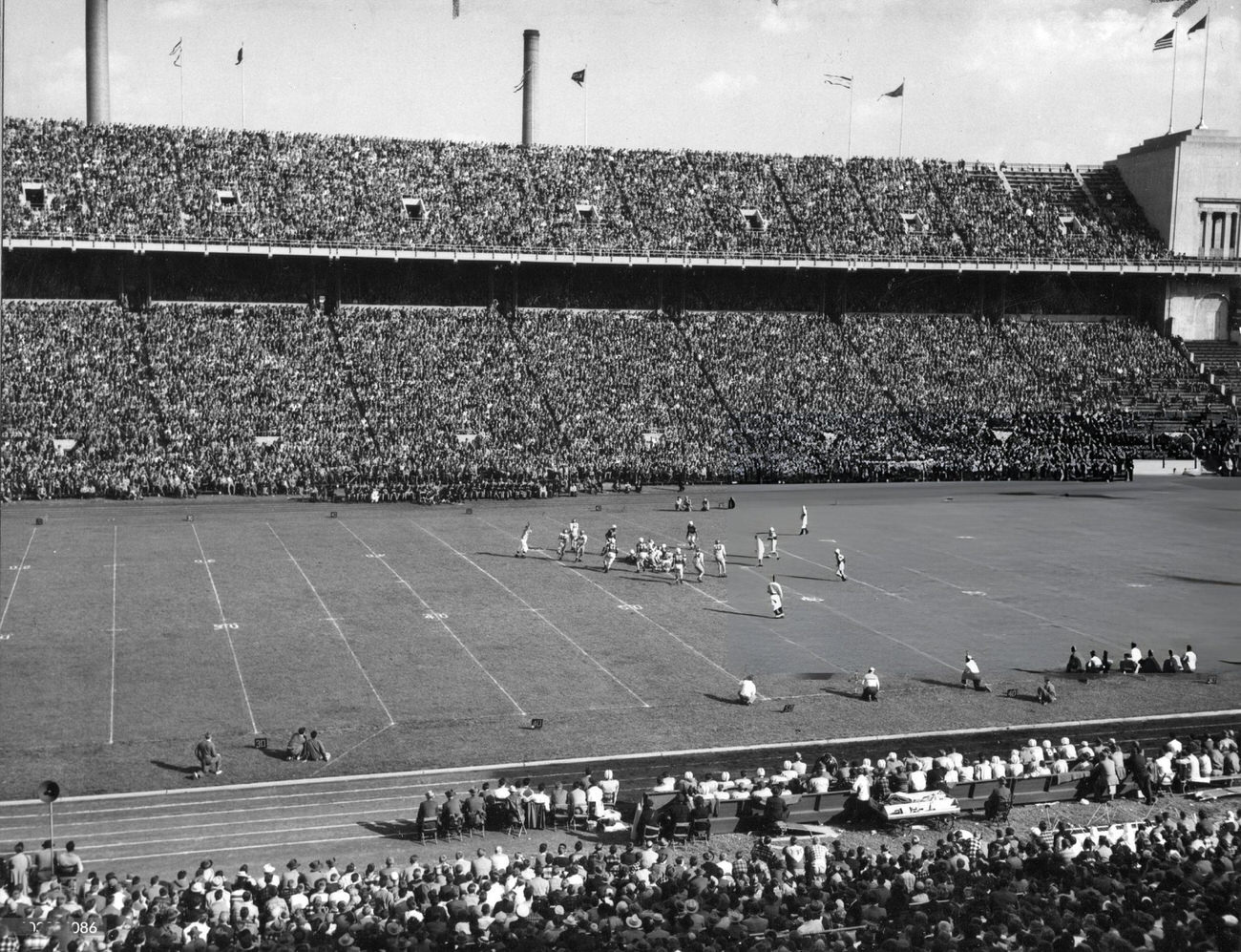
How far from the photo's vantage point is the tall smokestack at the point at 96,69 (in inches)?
2763

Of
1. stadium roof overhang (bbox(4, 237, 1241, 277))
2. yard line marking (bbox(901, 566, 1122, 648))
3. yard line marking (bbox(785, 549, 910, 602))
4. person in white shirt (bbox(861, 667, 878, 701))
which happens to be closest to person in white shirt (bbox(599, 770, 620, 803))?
person in white shirt (bbox(861, 667, 878, 701))

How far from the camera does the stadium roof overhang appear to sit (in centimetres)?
6297

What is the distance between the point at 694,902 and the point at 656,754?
9.47 m

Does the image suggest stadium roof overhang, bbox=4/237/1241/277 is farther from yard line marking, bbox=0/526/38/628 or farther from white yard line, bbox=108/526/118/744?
white yard line, bbox=108/526/118/744

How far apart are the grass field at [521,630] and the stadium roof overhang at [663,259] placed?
19.4 metres

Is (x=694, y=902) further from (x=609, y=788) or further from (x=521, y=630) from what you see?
(x=521, y=630)

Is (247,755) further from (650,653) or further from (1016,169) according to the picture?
(1016,169)

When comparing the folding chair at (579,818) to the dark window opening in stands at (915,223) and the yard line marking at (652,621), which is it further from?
the dark window opening in stands at (915,223)

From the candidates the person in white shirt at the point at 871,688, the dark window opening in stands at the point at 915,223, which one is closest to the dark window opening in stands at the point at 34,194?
the dark window opening in stands at the point at 915,223

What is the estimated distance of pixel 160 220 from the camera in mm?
64438

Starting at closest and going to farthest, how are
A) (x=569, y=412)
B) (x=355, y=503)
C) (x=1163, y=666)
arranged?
1. (x=1163, y=666)
2. (x=355, y=503)
3. (x=569, y=412)

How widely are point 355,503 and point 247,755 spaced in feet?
94.8

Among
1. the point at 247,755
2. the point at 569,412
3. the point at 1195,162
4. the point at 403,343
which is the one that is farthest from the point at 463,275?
→ the point at 247,755

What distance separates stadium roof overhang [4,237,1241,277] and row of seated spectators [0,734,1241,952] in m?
50.6
